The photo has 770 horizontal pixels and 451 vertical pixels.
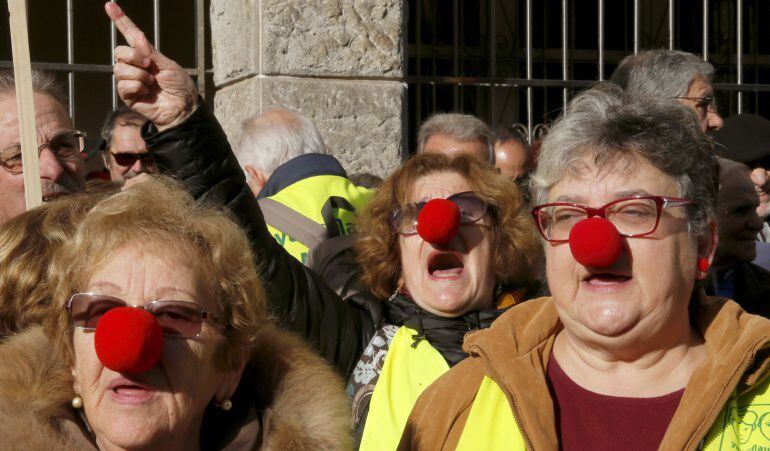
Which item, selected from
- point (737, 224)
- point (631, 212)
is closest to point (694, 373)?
point (631, 212)

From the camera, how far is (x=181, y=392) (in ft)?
6.50

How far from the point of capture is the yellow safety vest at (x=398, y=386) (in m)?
2.68

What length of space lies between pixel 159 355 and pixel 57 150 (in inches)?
54.8

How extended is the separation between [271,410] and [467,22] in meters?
5.95

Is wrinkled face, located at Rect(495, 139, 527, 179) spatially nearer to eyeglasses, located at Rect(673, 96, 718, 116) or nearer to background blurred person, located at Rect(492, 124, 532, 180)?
background blurred person, located at Rect(492, 124, 532, 180)

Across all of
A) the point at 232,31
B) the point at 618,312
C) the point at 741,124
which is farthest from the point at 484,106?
the point at 618,312

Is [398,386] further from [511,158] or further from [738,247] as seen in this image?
[511,158]

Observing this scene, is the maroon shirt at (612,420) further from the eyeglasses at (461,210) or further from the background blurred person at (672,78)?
the background blurred person at (672,78)

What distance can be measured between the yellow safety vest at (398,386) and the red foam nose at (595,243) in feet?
2.33

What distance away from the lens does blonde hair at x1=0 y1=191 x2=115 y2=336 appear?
7.41 ft

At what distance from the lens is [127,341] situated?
1.81 metres

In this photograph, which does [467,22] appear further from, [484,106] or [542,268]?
[542,268]

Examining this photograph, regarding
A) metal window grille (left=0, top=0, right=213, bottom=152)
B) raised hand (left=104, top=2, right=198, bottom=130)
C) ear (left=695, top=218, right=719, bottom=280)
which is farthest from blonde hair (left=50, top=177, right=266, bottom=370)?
metal window grille (left=0, top=0, right=213, bottom=152)

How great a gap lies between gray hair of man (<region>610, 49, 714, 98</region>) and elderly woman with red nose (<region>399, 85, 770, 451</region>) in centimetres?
147
